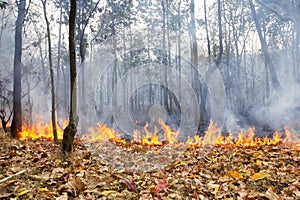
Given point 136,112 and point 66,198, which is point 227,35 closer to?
point 136,112

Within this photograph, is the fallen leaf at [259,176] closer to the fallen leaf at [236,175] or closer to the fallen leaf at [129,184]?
the fallen leaf at [236,175]

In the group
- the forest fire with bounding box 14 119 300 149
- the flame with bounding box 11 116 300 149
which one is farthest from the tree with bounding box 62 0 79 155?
the flame with bounding box 11 116 300 149

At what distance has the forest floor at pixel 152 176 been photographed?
3102 mm

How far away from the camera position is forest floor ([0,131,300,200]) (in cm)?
310

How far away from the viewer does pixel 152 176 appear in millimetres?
3934

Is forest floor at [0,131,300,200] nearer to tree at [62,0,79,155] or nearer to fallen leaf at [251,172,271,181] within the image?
fallen leaf at [251,172,271,181]

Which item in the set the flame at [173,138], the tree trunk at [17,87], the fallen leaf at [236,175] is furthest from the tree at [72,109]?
the tree trunk at [17,87]

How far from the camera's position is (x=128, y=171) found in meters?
4.13

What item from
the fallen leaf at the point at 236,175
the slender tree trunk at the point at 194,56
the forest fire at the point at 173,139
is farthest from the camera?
the slender tree trunk at the point at 194,56

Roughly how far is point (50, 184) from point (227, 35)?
2755 centimetres

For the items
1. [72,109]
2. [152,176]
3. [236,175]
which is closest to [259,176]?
[236,175]

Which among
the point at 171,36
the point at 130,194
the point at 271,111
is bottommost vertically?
the point at 130,194

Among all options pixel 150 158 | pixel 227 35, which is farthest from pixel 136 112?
pixel 150 158

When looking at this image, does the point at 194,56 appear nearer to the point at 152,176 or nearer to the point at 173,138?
the point at 173,138
